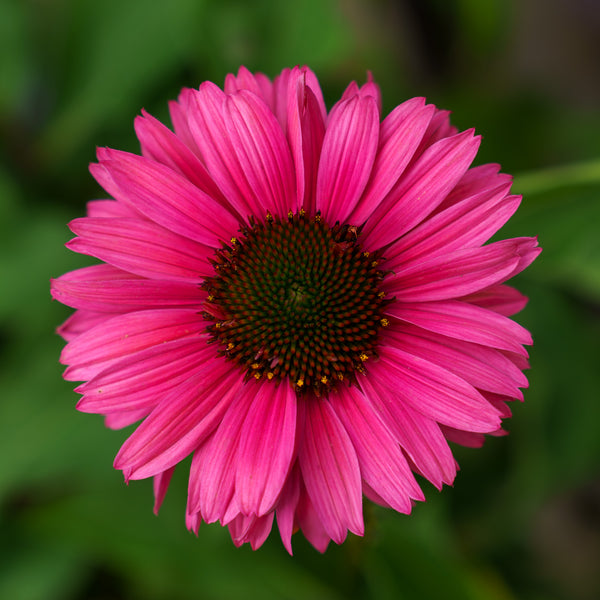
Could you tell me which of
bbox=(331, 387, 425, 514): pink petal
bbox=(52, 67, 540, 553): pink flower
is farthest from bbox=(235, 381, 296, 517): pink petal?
bbox=(331, 387, 425, 514): pink petal

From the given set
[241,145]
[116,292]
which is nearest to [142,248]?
[116,292]

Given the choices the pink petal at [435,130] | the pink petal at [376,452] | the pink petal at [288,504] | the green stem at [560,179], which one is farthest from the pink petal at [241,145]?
the green stem at [560,179]

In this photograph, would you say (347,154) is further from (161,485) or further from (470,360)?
(161,485)

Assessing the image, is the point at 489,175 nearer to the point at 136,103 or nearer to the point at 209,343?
the point at 209,343

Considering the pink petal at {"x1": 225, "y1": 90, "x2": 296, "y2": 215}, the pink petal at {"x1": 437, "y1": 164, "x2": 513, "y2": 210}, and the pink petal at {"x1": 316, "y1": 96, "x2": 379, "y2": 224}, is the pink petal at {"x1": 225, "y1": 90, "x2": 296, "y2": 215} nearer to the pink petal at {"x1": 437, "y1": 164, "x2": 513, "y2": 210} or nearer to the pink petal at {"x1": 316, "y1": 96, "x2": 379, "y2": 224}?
the pink petal at {"x1": 316, "y1": 96, "x2": 379, "y2": 224}

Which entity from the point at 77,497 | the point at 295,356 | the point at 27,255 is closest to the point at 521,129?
the point at 295,356

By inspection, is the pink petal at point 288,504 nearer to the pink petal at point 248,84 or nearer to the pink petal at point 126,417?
the pink petal at point 126,417
